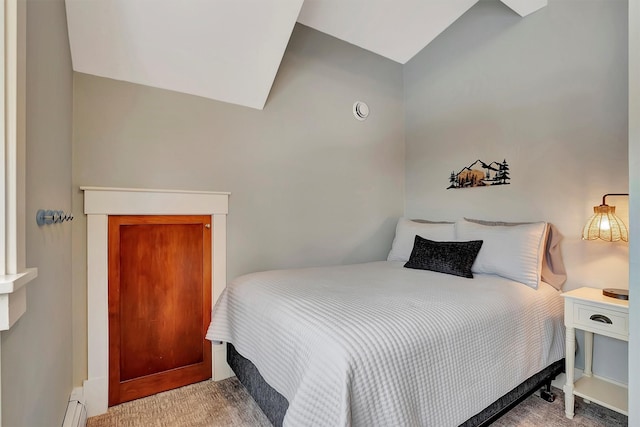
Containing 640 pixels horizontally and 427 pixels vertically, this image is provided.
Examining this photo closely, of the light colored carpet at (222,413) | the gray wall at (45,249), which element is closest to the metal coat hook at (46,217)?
the gray wall at (45,249)

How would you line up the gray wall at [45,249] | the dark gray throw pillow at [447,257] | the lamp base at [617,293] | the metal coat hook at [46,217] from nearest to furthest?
the gray wall at [45,249] → the metal coat hook at [46,217] → the lamp base at [617,293] → the dark gray throw pillow at [447,257]

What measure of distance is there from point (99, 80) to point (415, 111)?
9.22 feet

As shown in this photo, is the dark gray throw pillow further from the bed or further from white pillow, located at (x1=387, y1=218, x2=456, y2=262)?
white pillow, located at (x1=387, y1=218, x2=456, y2=262)

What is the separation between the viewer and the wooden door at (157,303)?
6.61ft

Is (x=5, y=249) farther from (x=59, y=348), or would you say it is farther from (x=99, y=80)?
Answer: (x=99, y=80)

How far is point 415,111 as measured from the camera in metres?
3.41

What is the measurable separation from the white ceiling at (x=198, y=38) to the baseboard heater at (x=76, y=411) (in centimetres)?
192

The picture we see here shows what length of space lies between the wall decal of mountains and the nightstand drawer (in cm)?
114

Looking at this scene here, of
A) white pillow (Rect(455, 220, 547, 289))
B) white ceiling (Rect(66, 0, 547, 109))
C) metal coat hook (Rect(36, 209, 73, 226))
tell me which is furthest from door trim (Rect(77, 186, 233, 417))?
white pillow (Rect(455, 220, 547, 289))

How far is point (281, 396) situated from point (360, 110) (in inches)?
102

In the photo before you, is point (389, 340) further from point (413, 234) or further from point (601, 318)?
point (413, 234)

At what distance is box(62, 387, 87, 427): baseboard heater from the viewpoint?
5.32ft

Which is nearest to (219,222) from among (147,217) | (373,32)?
(147,217)

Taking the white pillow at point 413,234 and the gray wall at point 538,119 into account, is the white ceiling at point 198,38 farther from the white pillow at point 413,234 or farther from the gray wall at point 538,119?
the white pillow at point 413,234
